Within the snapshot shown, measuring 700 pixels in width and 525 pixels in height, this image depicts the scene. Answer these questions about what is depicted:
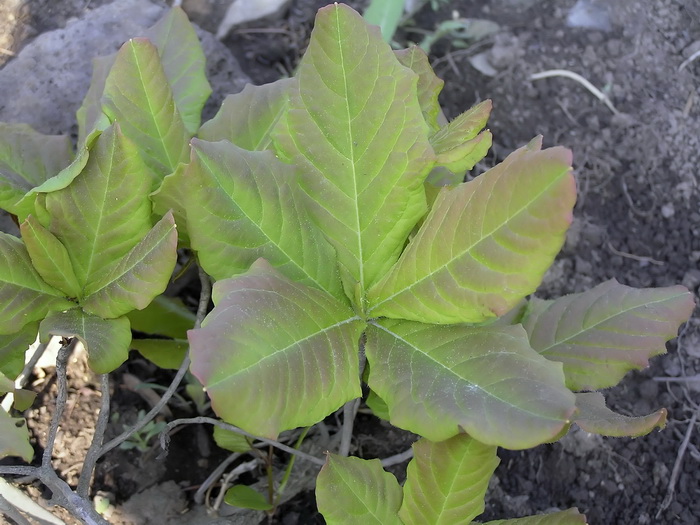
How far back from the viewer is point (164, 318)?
1470 mm

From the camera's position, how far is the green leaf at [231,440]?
1429 millimetres

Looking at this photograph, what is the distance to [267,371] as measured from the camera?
2.89ft

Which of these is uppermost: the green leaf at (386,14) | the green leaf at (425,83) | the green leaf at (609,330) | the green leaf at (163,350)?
the green leaf at (425,83)

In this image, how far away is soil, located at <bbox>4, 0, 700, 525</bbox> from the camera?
161cm

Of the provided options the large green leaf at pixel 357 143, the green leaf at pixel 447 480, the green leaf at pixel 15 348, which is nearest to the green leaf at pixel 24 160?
the green leaf at pixel 15 348

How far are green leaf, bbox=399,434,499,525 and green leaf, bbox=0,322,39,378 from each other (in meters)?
0.72

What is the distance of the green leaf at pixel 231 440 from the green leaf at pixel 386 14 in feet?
4.33

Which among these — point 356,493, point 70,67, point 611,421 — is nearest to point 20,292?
point 356,493

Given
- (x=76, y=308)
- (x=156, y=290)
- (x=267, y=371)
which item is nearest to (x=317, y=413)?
(x=267, y=371)

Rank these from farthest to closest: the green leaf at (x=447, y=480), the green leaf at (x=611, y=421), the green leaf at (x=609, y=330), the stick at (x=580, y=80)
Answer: the stick at (x=580, y=80)
the green leaf at (x=609, y=330)
the green leaf at (x=447, y=480)
the green leaf at (x=611, y=421)

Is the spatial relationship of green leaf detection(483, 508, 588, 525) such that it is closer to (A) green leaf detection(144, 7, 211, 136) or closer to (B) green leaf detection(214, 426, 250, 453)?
(B) green leaf detection(214, 426, 250, 453)

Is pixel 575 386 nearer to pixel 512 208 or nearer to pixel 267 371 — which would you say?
pixel 512 208

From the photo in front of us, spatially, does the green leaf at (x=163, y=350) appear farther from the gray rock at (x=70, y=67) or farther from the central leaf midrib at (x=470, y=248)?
the gray rock at (x=70, y=67)

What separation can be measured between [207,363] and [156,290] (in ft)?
0.98
